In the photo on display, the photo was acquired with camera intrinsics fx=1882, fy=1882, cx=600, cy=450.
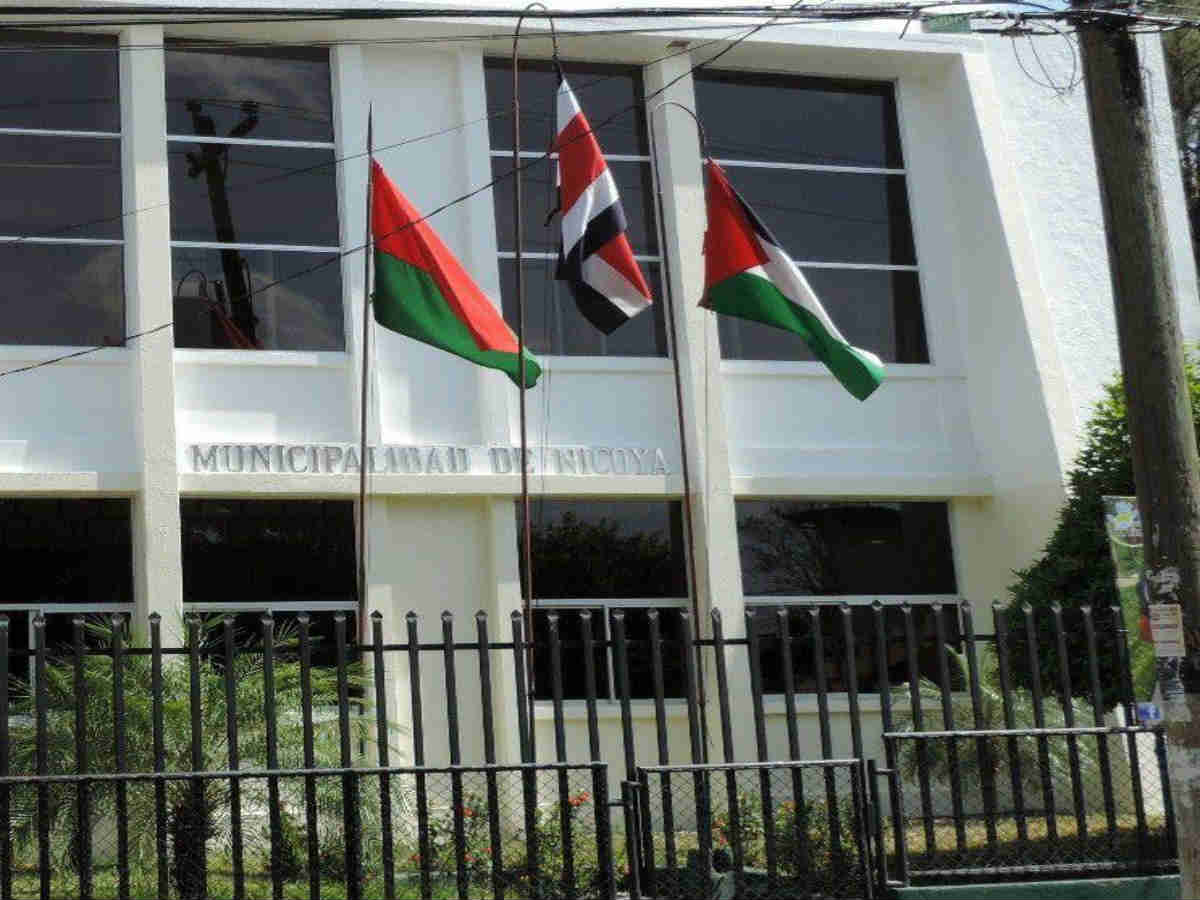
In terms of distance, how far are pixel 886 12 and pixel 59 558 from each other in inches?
337

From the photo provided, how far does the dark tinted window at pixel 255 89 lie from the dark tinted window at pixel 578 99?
166cm

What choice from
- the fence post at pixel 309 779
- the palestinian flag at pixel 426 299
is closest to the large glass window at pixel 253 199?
the palestinian flag at pixel 426 299

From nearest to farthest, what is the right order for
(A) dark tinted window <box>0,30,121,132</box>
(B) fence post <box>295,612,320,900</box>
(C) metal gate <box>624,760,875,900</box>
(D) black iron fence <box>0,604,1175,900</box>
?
(B) fence post <box>295,612,320,900</box> < (D) black iron fence <box>0,604,1175,900</box> < (C) metal gate <box>624,760,875,900</box> < (A) dark tinted window <box>0,30,121,132</box>

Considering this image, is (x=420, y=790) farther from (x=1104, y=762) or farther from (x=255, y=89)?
(x=255, y=89)

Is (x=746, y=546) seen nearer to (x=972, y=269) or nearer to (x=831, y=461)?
(x=831, y=461)

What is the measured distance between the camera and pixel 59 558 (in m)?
16.3

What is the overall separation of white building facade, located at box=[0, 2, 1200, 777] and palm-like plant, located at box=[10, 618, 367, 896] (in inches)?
108

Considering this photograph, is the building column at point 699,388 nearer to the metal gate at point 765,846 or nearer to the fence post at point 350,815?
the metal gate at point 765,846

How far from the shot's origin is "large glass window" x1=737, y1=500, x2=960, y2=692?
18016 millimetres

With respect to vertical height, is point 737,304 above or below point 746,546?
above

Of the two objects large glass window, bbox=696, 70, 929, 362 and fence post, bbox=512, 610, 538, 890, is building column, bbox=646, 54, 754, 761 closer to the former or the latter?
large glass window, bbox=696, 70, 929, 362

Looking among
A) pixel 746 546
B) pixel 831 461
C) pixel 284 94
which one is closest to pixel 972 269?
pixel 831 461

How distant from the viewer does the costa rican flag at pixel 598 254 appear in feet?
46.0

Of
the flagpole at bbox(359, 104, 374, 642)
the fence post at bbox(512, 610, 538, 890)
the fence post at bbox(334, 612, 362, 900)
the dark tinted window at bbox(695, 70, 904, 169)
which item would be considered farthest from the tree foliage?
the fence post at bbox(334, 612, 362, 900)
